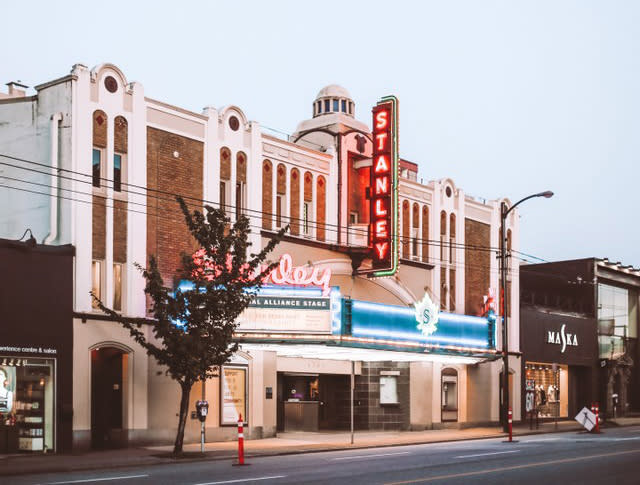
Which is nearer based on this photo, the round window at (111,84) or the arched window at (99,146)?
the arched window at (99,146)

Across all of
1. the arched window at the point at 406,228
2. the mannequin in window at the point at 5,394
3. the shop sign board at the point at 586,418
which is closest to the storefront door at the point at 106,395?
the mannequin in window at the point at 5,394

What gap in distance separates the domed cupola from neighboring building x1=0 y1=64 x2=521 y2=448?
0.29ft

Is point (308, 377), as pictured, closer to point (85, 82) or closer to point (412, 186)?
point (412, 186)

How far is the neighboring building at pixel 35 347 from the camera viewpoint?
26.1 meters

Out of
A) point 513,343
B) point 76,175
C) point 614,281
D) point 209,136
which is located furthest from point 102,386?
point 614,281

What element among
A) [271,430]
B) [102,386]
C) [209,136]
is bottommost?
[271,430]

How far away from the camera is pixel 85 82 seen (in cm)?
2888

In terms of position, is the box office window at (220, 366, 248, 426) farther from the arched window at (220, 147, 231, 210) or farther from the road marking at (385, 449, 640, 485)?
the road marking at (385, 449, 640, 485)

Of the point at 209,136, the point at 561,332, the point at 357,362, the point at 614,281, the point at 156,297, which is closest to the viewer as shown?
the point at 156,297

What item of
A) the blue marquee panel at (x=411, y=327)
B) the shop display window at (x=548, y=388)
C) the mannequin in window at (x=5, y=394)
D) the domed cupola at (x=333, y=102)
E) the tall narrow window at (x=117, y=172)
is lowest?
the shop display window at (x=548, y=388)

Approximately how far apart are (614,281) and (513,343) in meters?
14.1

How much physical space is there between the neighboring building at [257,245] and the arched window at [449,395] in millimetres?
102

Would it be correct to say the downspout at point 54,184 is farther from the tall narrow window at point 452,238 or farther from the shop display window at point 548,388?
the shop display window at point 548,388

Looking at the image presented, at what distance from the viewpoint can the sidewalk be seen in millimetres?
23128
